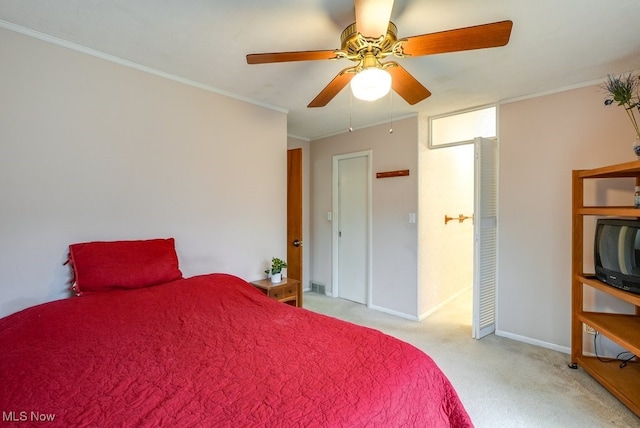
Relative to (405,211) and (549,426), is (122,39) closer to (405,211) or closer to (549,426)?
(405,211)

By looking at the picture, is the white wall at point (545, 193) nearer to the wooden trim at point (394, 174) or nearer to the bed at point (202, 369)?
the wooden trim at point (394, 174)

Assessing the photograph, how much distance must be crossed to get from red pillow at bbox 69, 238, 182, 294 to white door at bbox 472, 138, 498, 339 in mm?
2764

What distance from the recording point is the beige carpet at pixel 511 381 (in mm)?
1801

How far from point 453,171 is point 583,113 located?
5.21ft

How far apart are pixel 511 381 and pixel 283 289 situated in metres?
1.96

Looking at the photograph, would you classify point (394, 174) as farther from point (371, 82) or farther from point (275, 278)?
point (371, 82)

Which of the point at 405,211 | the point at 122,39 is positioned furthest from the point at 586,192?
the point at 122,39

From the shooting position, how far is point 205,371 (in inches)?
43.6

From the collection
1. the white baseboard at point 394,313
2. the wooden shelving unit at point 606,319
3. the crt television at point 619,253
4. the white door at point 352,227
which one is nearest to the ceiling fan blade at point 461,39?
the wooden shelving unit at point 606,319

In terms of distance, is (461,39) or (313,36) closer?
(461,39)

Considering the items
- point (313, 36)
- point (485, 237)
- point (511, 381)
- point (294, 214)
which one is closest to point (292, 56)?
point (313, 36)

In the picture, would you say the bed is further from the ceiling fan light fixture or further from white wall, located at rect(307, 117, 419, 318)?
white wall, located at rect(307, 117, 419, 318)

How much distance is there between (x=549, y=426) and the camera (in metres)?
1.73

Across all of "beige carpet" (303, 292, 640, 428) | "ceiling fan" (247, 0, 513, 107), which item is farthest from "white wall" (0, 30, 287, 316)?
"beige carpet" (303, 292, 640, 428)
